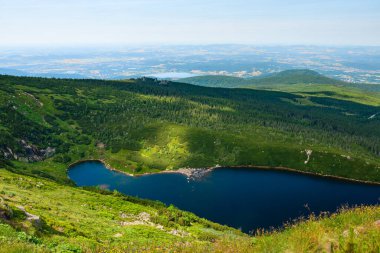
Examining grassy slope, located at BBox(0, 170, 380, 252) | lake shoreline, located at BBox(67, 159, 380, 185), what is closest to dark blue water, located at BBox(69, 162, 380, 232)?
lake shoreline, located at BBox(67, 159, 380, 185)

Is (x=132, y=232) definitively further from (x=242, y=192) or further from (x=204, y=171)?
(x=204, y=171)

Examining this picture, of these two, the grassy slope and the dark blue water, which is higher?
the grassy slope

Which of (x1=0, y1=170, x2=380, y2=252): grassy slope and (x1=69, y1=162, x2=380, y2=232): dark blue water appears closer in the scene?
(x1=0, y1=170, x2=380, y2=252): grassy slope

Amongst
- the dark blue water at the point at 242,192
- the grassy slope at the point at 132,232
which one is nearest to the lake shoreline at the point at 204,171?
Answer: the dark blue water at the point at 242,192

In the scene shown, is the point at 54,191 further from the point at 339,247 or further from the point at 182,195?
the point at 339,247

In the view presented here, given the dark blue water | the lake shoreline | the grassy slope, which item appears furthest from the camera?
the lake shoreline

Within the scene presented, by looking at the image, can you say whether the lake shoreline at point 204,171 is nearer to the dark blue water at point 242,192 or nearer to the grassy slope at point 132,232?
the dark blue water at point 242,192

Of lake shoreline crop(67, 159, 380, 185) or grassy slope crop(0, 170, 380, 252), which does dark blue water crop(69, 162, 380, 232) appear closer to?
lake shoreline crop(67, 159, 380, 185)
